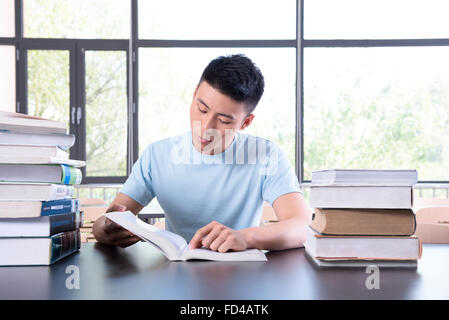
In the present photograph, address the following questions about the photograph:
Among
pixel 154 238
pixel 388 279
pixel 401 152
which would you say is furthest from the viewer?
pixel 401 152

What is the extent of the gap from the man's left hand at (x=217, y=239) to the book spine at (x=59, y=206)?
281mm

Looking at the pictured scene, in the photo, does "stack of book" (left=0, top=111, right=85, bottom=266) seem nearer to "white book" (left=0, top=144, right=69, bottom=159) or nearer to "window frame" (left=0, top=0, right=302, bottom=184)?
"white book" (left=0, top=144, right=69, bottom=159)

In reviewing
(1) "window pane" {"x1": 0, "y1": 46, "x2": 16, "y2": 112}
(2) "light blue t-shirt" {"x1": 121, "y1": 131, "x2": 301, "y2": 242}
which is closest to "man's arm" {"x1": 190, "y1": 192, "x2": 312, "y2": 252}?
(2) "light blue t-shirt" {"x1": 121, "y1": 131, "x2": 301, "y2": 242}

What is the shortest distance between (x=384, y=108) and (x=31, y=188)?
4036 millimetres

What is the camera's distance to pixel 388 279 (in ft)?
2.49

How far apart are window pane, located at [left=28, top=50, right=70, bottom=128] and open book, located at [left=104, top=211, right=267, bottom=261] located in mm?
3745

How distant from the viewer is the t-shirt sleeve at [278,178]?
142 centimetres

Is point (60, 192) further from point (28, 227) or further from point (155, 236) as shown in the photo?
point (155, 236)

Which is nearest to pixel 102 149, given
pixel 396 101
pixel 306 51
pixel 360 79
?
pixel 306 51

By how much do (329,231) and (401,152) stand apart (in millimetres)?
3811

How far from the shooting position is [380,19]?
441 cm

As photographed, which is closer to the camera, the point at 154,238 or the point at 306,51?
the point at 154,238

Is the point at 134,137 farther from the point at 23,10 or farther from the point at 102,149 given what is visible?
the point at 23,10

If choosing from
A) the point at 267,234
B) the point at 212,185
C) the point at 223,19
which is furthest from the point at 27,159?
the point at 223,19
